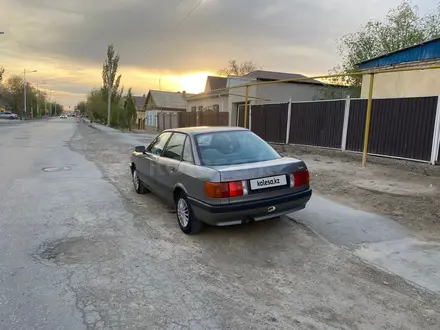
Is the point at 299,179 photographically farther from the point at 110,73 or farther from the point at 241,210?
the point at 110,73

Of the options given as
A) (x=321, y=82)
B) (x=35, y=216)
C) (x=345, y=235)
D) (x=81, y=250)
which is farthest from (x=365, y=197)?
(x=321, y=82)

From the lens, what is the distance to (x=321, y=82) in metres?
22.9

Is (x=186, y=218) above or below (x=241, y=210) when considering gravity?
below

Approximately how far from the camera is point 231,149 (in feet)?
16.4

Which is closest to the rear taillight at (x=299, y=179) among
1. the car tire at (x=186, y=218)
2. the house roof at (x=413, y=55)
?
the car tire at (x=186, y=218)

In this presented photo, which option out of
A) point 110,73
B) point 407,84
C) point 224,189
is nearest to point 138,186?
point 224,189

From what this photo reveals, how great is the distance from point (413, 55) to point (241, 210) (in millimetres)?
10754

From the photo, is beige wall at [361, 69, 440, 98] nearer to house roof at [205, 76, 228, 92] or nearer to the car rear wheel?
the car rear wheel

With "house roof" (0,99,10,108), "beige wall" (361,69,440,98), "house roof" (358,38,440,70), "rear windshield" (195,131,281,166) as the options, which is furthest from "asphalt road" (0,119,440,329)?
"house roof" (0,99,10,108)

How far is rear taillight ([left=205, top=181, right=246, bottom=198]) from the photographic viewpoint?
408 cm

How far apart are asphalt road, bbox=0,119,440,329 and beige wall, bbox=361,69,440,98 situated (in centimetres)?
886

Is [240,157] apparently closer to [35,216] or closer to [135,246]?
[135,246]

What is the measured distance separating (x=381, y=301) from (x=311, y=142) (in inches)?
421

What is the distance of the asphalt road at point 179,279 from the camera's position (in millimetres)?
2826
